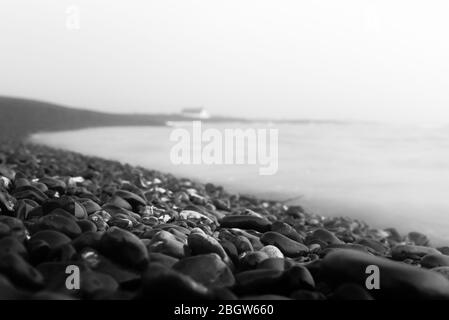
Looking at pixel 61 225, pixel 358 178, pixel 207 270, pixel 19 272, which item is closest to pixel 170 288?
pixel 207 270

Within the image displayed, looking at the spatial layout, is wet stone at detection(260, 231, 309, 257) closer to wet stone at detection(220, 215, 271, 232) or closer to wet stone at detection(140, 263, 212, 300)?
wet stone at detection(220, 215, 271, 232)

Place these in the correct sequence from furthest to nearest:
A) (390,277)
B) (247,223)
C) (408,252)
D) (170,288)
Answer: (247,223), (408,252), (390,277), (170,288)

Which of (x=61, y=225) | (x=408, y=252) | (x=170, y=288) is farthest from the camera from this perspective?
(x=408, y=252)

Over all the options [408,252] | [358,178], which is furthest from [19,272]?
[358,178]

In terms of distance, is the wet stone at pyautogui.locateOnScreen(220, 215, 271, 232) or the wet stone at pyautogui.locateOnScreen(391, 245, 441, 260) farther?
the wet stone at pyautogui.locateOnScreen(220, 215, 271, 232)

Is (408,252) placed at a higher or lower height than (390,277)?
lower

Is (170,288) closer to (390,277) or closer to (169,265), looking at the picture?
(169,265)

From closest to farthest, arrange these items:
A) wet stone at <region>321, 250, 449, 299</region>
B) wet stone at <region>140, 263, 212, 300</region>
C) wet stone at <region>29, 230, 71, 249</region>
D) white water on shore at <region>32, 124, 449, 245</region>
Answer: wet stone at <region>140, 263, 212, 300</region>, wet stone at <region>321, 250, 449, 299</region>, wet stone at <region>29, 230, 71, 249</region>, white water on shore at <region>32, 124, 449, 245</region>

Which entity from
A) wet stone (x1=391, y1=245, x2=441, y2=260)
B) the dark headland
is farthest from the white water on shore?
the dark headland

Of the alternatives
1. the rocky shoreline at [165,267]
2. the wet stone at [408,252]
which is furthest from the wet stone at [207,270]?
the wet stone at [408,252]

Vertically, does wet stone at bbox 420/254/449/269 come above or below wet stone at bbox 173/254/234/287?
below

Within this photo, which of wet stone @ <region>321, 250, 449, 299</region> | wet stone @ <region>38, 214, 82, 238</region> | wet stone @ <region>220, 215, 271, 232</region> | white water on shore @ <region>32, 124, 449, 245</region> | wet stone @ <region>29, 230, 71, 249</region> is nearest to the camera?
wet stone @ <region>321, 250, 449, 299</region>

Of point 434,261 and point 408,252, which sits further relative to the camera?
point 408,252
